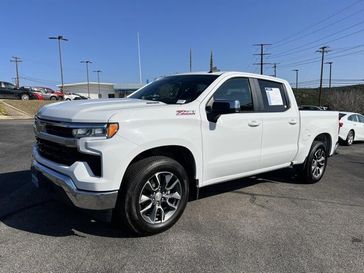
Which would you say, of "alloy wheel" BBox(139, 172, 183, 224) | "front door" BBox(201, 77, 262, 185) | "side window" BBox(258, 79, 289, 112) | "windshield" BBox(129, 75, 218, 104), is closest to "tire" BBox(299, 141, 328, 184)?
"side window" BBox(258, 79, 289, 112)

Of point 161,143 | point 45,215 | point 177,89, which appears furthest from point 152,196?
point 177,89

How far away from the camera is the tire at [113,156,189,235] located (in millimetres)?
3857

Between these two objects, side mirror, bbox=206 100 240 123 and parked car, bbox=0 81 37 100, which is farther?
parked car, bbox=0 81 37 100

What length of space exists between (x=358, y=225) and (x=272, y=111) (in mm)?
2004

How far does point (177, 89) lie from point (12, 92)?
125ft

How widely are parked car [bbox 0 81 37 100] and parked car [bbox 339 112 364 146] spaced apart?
109ft

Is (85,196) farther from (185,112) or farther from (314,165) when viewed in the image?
(314,165)

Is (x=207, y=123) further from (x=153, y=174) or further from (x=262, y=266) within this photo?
(x=262, y=266)

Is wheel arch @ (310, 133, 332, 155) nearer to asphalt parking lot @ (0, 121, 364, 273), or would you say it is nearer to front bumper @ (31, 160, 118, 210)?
asphalt parking lot @ (0, 121, 364, 273)

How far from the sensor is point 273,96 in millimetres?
5766

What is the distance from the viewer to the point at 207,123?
4.54 m

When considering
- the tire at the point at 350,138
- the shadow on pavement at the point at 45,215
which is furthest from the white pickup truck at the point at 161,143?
the tire at the point at 350,138

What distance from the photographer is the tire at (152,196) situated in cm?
386

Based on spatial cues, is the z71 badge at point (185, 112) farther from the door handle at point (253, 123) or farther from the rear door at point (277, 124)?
the rear door at point (277, 124)
